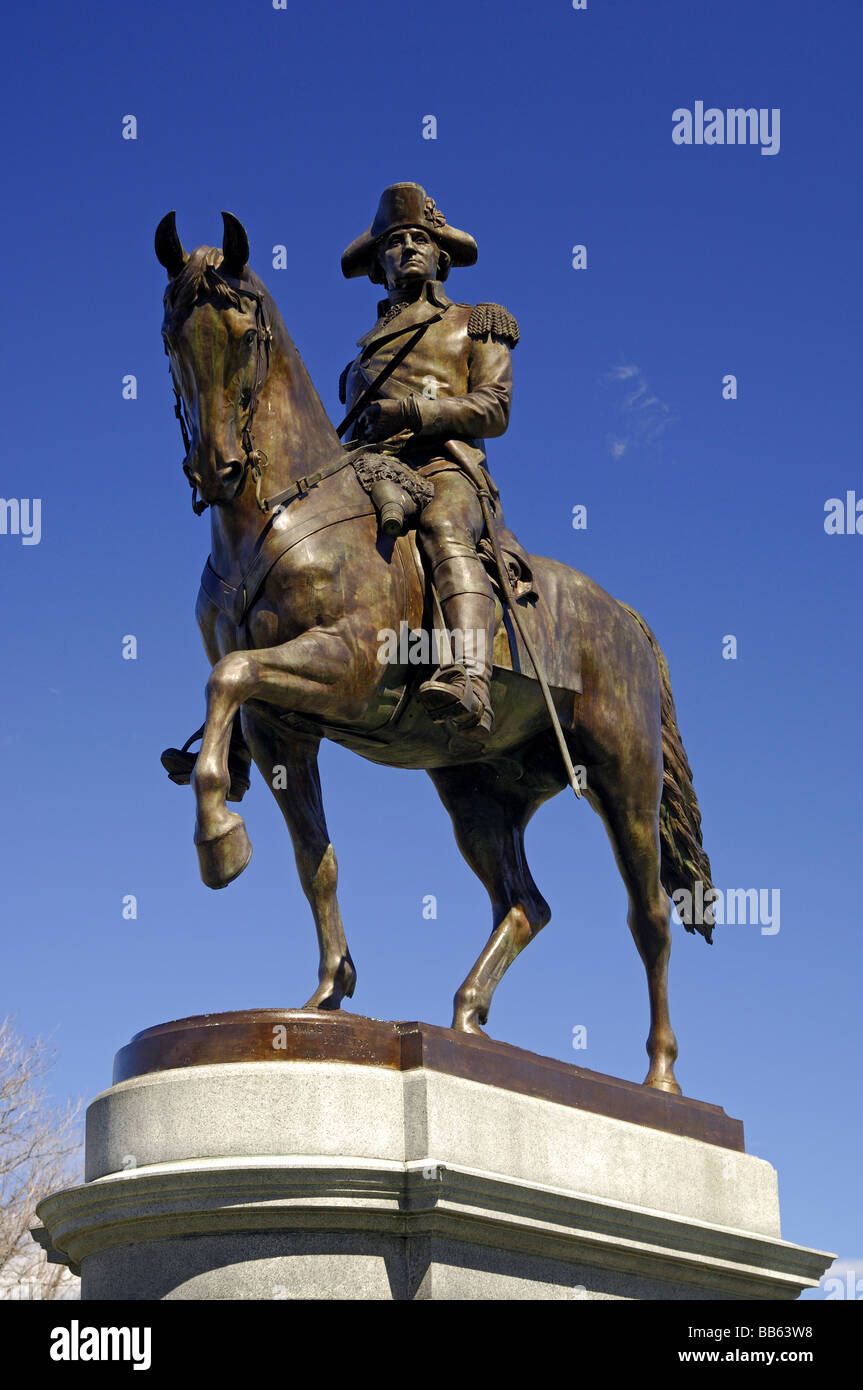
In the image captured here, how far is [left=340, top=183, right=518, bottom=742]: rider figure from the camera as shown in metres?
9.51

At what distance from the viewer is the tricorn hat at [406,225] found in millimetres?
10664

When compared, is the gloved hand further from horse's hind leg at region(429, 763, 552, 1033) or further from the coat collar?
horse's hind leg at region(429, 763, 552, 1033)

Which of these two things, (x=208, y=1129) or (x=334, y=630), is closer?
(x=208, y=1129)

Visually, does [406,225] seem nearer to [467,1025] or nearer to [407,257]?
[407,257]

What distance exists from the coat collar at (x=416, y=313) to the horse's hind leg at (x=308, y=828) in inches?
98.7

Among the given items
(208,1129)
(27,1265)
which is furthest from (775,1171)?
(27,1265)

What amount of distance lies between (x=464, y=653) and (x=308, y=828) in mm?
1218

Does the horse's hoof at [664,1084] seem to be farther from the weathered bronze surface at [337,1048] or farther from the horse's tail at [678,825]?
the weathered bronze surface at [337,1048]

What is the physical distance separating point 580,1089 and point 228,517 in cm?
339

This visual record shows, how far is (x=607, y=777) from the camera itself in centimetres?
1061

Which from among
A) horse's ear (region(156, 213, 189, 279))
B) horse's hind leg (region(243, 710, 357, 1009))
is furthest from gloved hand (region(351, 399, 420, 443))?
horse's hind leg (region(243, 710, 357, 1009))

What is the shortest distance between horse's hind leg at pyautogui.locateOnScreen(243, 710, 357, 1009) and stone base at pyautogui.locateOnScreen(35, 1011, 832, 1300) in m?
0.98

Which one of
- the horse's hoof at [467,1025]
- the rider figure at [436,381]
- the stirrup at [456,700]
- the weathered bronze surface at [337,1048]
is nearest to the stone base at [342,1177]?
the weathered bronze surface at [337,1048]
